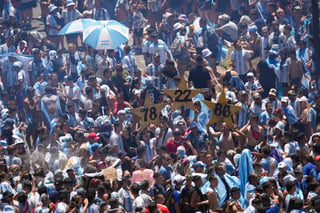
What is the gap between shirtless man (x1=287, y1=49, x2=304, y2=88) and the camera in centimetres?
2208

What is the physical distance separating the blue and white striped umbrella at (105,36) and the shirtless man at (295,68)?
4.19 m

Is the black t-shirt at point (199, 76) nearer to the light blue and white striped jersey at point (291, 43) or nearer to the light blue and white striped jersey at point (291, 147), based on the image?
the light blue and white striped jersey at point (291, 43)

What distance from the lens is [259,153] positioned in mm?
17859

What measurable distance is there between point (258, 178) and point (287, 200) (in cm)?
84

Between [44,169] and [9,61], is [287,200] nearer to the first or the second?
[44,169]

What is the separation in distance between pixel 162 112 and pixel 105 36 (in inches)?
161

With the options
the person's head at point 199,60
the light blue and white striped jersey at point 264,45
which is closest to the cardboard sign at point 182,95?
the person's head at point 199,60

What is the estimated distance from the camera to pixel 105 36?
23953 millimetres

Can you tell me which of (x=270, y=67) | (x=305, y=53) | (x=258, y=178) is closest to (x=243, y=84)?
(x=270, y=67)

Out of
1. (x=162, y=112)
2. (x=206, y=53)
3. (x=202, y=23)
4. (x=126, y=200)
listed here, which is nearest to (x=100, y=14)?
(x=202, y=23)

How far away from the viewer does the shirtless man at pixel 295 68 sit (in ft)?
72.4

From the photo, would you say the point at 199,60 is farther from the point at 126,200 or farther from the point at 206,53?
the point at 126,200

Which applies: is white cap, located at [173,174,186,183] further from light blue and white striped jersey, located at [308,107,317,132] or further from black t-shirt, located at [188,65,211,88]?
black t-shirt, located at [188,65,211,88]

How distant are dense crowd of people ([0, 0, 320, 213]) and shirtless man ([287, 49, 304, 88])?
2cm
